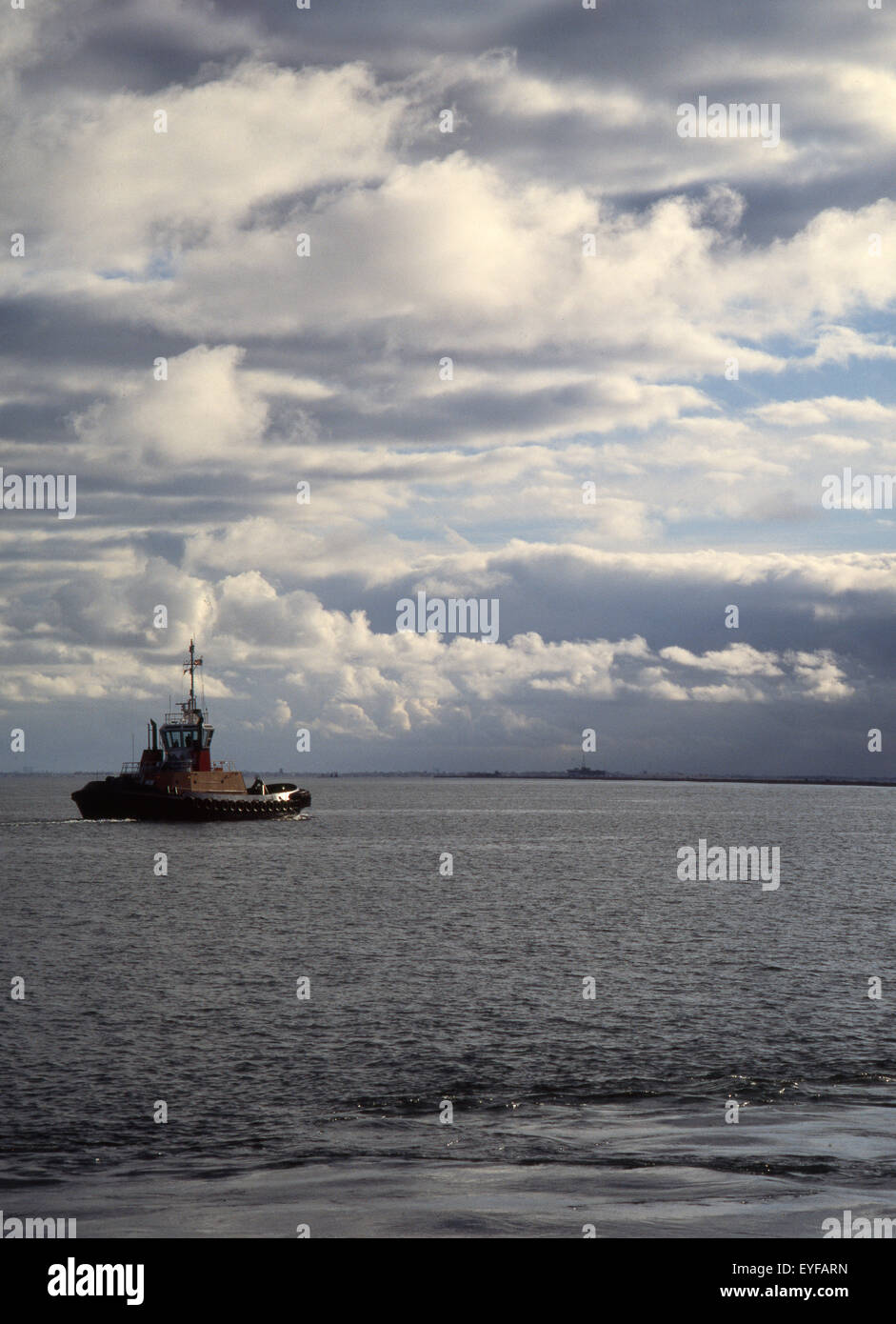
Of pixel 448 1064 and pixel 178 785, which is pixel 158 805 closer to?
pixel 178 785

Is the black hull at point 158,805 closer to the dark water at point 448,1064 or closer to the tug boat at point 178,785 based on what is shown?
the tug boat at point 178,785

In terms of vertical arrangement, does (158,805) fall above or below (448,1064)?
above

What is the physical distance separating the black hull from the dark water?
2182 inches

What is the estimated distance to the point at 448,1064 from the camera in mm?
26406

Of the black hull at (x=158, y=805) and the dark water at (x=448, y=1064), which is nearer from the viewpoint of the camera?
the dark water at (x=448, y=1064)

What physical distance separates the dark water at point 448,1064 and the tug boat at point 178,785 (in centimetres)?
5480

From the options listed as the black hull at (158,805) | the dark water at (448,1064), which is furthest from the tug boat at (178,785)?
the dark water at (448,1064)

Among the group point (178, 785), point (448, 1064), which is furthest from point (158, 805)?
point (448, 1064)

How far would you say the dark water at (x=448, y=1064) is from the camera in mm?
17406

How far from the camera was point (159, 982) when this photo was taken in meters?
37.8

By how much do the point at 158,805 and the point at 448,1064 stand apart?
98741 millimetres
